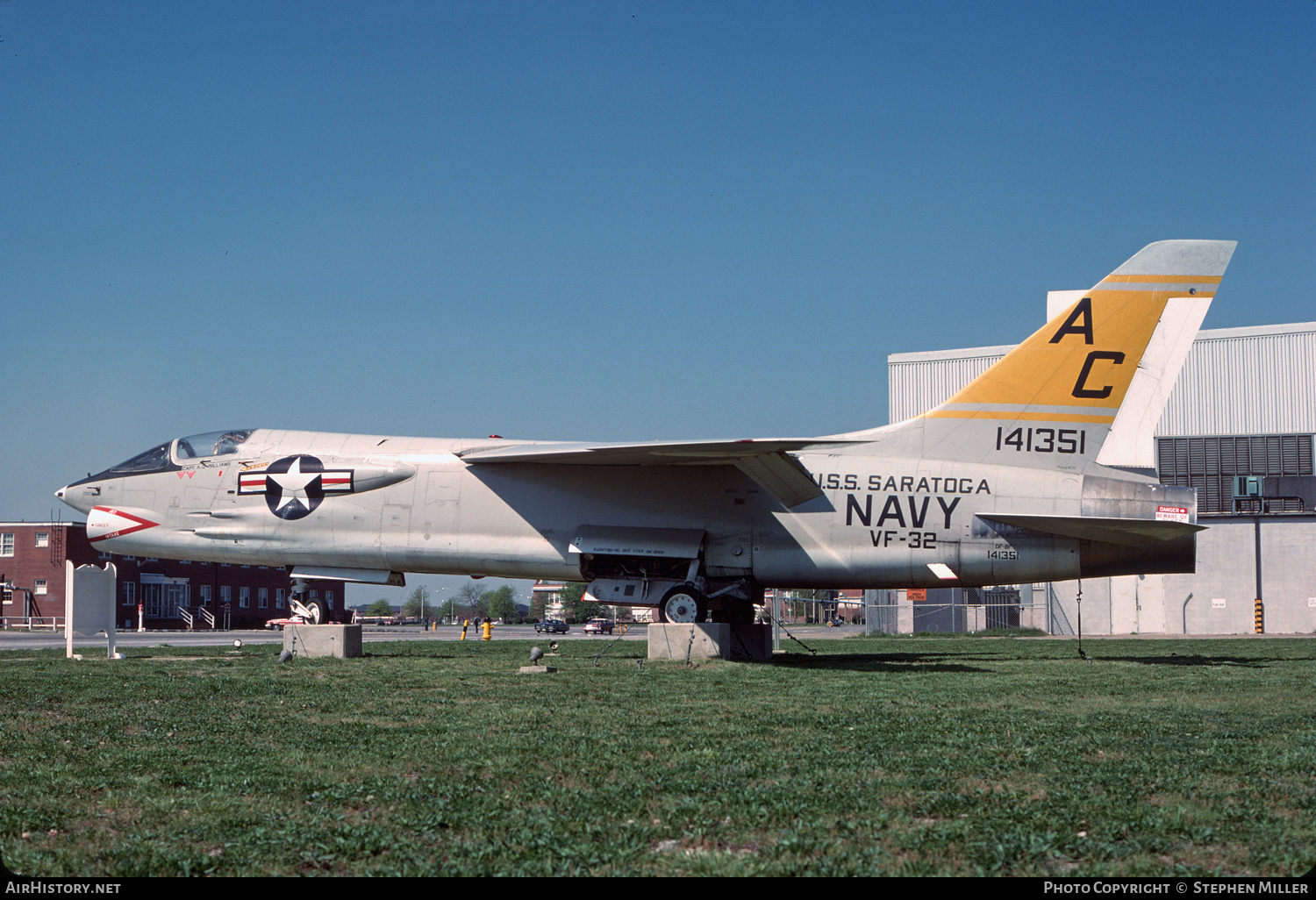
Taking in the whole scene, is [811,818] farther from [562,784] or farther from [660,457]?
[660,457]

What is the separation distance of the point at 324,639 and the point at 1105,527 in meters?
13.5

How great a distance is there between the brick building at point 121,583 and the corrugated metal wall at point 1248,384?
4683 centimetres

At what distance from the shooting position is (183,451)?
808 inches

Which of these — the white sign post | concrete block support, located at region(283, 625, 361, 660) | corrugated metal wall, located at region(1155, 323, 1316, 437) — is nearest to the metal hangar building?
corrugated metal wall, located at region(1155, 323, 1316, 437)

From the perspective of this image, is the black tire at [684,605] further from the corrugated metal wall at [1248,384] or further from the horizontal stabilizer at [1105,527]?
the corrugated metal wall at [1248,384]

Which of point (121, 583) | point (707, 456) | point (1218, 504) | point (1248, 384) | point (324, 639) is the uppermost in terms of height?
point (1248, 384)

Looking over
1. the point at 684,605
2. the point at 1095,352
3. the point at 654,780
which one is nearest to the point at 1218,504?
the point at 1095,352

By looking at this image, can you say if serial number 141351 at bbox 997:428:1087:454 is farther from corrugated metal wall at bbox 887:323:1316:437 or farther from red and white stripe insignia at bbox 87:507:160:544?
corrugated metal wall at bbox 887:323:1316:437

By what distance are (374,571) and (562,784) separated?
14.5 metres

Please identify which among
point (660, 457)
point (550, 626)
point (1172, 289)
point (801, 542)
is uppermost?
point (1172, 289)

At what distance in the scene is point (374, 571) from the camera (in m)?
19.9

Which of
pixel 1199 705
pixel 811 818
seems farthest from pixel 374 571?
pixel 811 818

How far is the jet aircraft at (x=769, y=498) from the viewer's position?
17.5 meters

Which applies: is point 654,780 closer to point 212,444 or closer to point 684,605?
point 684,605
